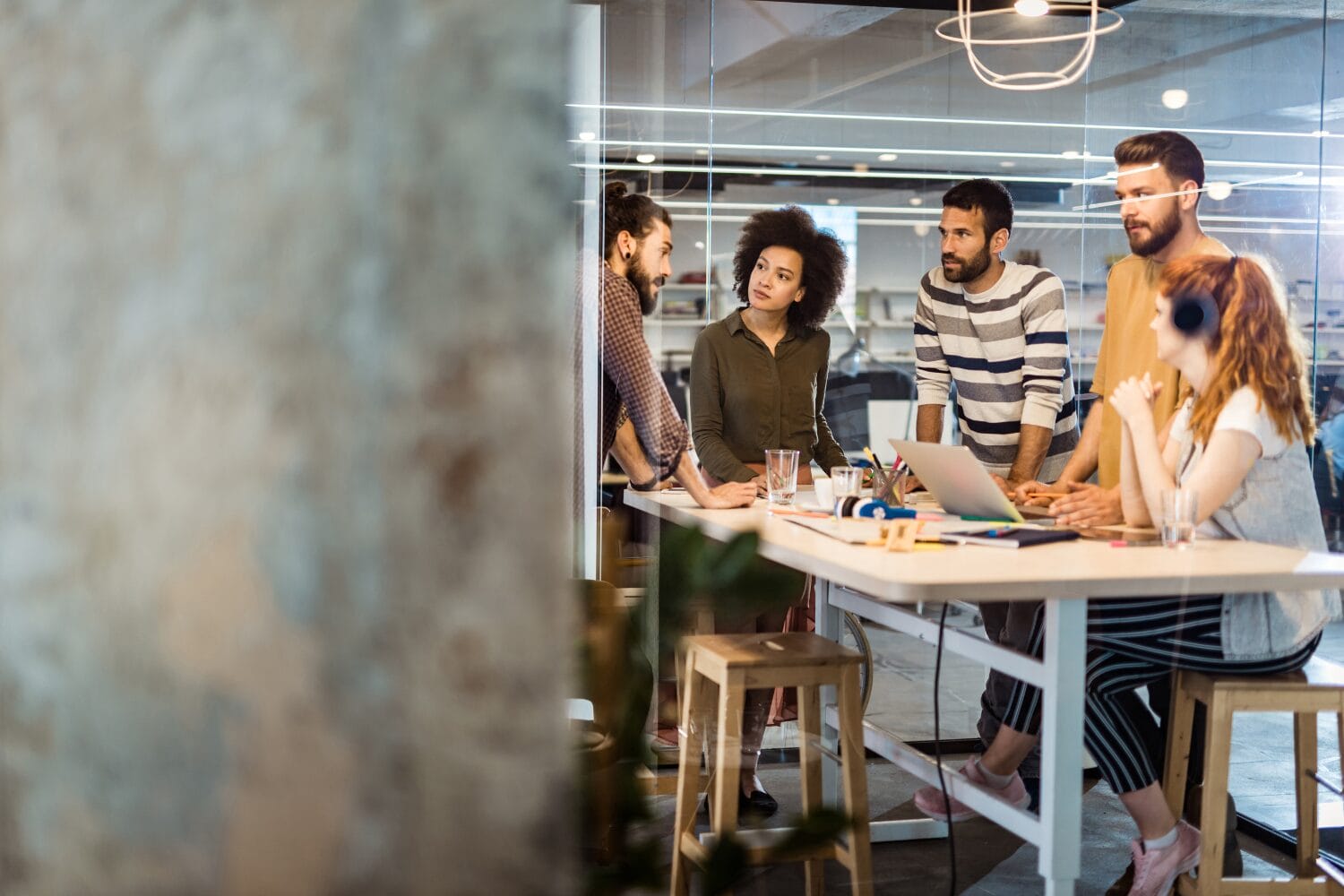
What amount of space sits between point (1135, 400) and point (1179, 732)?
0.62m

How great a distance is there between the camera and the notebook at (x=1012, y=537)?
2.13 m

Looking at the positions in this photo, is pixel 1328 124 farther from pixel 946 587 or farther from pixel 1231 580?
pixel 946 587

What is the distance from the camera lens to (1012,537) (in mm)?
2176

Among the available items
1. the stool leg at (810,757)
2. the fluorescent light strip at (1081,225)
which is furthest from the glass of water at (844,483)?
the fluorescent light strip at (1081,225)

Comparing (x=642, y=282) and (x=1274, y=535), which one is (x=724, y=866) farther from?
(x=1274, y=535)

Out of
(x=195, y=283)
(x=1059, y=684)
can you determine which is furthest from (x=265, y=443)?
(x=1059, y=684)

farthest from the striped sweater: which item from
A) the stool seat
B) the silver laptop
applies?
the stool seat

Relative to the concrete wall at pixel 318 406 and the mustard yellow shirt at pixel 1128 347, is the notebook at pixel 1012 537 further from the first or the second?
the concrete wall at pixel 318 406

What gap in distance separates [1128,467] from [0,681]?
2.06 metres

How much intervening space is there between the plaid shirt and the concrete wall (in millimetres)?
995

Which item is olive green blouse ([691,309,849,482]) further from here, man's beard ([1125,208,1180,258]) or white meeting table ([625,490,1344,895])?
man's beard ([1125,208,1180,258])

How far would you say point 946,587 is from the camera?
5.75 feet

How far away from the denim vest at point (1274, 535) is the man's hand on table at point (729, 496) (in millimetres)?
746

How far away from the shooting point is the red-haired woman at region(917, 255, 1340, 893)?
206 cm
